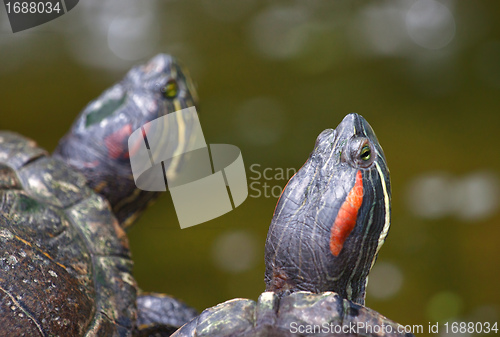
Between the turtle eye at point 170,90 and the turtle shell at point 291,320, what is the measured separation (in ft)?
4.68

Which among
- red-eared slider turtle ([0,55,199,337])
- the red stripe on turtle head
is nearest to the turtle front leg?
red-eared slider turtle ([0,55,199,337])

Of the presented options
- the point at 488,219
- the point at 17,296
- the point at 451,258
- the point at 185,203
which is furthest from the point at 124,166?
the point at 488,219

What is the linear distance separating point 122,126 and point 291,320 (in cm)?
149

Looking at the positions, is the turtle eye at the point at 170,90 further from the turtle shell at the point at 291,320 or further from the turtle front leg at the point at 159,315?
the turtle shell at the point at 291,320

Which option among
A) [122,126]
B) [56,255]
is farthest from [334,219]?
[122,126]

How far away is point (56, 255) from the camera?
5.16 ft

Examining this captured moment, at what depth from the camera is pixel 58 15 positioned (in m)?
4.55

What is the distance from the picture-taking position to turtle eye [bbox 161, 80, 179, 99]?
2.45 meters

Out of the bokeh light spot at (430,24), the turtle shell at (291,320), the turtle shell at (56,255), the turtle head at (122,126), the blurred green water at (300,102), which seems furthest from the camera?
the bokeh light spot at (430,24)

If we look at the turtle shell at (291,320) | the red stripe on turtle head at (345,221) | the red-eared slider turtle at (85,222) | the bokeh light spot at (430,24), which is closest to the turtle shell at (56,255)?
the red-eared slider turtle at (85,222)

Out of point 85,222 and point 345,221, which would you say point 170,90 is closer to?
point 85,222

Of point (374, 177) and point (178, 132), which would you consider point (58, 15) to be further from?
point (374, 177)

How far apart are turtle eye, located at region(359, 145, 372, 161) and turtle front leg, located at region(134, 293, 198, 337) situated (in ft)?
3.47

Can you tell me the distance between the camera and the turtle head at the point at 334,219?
1492 millimetres
